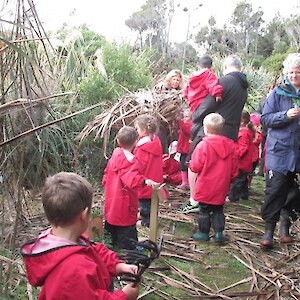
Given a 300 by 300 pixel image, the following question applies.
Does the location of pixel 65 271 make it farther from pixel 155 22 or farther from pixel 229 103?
pixel 155 22

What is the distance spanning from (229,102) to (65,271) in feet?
14.2

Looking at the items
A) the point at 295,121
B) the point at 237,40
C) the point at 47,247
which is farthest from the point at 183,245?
the point at 237,40

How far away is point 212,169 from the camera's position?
523 cm

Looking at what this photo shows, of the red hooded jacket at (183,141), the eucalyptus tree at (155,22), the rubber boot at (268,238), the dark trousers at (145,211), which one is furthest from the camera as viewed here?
the eucalyptus tree at (155,22)

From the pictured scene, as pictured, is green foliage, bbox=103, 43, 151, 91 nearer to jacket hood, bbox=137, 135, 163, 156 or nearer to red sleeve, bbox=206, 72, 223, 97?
red sleeve, bbox=206, 72, 223, 97

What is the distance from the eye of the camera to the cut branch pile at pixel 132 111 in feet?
20.6

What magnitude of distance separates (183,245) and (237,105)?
198 cm

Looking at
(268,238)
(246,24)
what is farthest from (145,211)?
(246,24)

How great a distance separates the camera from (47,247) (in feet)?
6.77

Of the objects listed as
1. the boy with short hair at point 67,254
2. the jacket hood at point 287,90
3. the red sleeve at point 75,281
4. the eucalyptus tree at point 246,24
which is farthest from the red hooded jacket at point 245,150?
the eucalyptus tree at point 246,24

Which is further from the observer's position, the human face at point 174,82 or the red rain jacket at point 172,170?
the red rain jacket at point 172,170

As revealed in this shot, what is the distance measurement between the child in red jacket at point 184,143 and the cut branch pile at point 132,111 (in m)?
0.16

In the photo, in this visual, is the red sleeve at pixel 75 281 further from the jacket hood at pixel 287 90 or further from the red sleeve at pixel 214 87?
the red sleeve at pixel 214 87

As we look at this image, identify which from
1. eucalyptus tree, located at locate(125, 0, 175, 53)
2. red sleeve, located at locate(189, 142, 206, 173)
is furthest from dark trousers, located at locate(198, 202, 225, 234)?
eucalyptus tree, located at locate(125, 0, 175, 53)
